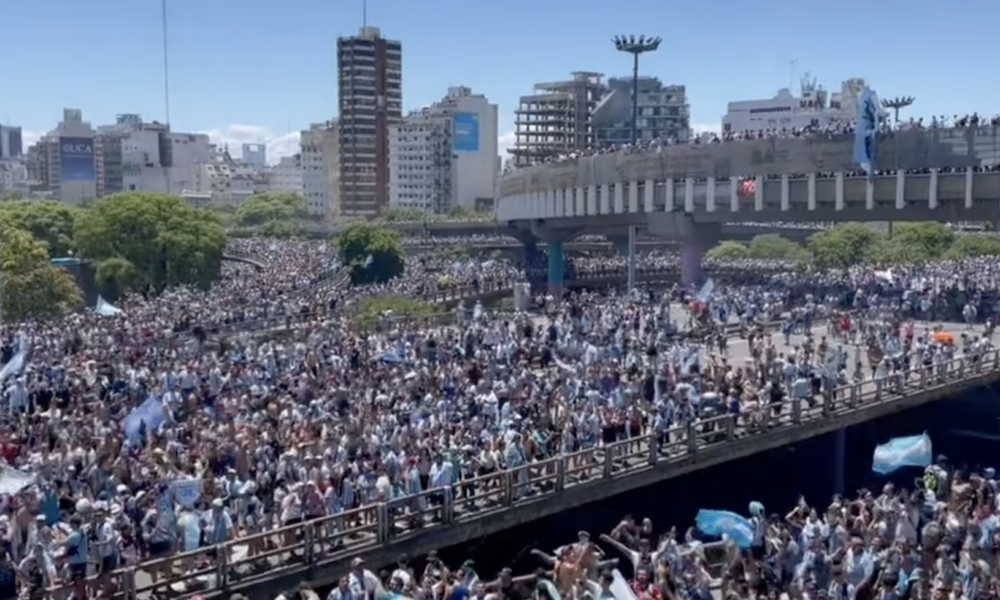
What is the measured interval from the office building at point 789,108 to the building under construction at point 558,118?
3030 cm

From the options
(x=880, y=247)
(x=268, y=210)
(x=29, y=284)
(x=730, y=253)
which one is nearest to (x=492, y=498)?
(x=29, y=284)

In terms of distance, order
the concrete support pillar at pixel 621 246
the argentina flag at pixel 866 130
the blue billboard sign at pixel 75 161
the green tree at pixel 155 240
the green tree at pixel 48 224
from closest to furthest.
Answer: the argentina flag at pixel 866 130 → the green tree at pixel 155 240 → the green tree at pixel 48 224 → the concrete support pillar at pixel 621 246 → the blue billboard sign at pixel 75 161

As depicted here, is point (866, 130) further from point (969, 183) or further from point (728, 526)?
point (728, 526)

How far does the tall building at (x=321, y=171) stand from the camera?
181 m

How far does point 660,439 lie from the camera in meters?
22.3

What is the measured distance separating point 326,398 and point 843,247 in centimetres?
6027

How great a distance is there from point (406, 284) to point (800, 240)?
2161 inches

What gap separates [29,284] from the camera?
164 feet

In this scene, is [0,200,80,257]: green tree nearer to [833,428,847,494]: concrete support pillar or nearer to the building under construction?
[833,428,847,494]: concrete support pillar

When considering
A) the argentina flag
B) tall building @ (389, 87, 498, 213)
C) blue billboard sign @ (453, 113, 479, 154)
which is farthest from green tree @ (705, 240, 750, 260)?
blue billboard sign @ (453, 113, 479, 154)

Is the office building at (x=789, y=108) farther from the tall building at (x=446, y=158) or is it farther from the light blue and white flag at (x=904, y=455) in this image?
the light blue and white flag at (x=904, y=455)

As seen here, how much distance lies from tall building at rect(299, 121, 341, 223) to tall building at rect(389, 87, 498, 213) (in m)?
A: 11.8

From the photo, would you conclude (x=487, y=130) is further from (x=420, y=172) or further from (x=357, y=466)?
(x=357, y=466)

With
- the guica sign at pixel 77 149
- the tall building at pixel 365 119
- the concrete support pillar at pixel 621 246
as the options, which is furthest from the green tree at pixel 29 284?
the guica sign at pixel 77 149
